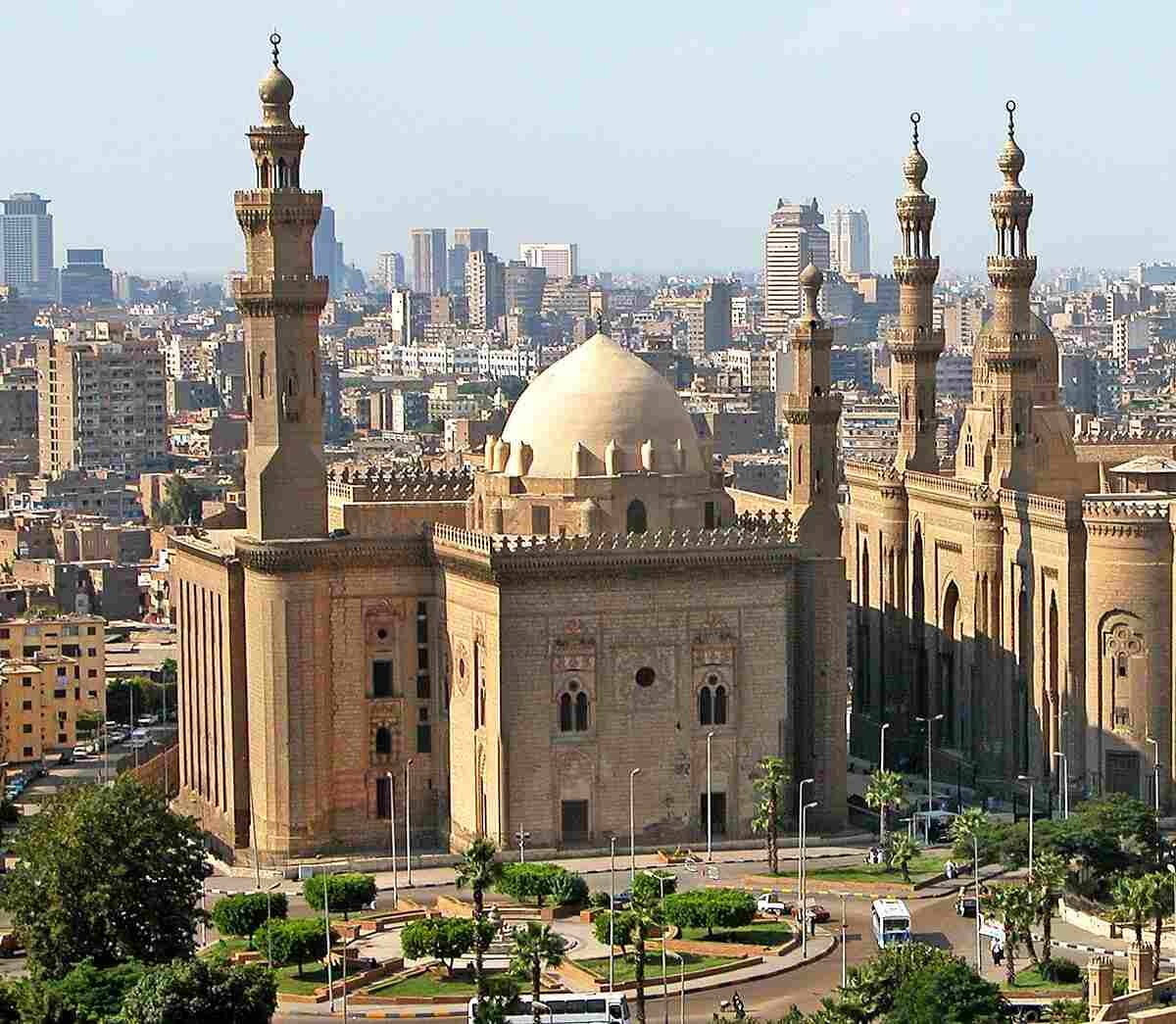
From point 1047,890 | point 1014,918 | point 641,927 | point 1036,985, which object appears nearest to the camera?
point 641,927

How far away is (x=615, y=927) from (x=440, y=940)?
358 cm

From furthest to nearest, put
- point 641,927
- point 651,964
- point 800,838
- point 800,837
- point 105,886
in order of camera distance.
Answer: point 800,837
point 800,838
point 651,964
point 105,886
point 641,927

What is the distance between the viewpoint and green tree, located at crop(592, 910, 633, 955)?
57406 mm

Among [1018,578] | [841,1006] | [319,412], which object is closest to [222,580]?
[319,412]

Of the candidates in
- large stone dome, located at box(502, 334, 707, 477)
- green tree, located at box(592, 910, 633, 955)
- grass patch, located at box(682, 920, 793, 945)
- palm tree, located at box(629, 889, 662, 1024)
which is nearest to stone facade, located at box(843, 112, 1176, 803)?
large stone dome, located at box(502, 334, 707, 477)

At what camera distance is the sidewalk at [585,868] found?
6950 cm

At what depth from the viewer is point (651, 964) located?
61.5 meters

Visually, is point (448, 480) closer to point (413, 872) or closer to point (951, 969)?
point (413, 872)

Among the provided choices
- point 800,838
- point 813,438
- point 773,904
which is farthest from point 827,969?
point 813,438

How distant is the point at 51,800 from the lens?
65.1 m

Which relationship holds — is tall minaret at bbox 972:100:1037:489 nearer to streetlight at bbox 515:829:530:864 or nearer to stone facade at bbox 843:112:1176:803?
stone facade at bbox 843:112:1176:803

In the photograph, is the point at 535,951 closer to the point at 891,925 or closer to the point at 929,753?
the point at 891,925

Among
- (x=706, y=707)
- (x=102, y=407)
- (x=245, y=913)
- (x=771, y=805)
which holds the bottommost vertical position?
(x=245, y=913)

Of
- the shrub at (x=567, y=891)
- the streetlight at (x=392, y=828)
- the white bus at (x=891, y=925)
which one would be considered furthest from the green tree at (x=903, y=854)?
the streetlight at (x=392, y=828)
